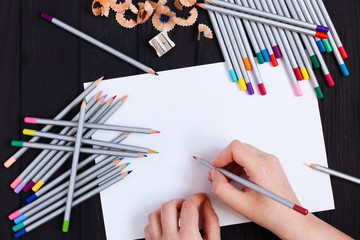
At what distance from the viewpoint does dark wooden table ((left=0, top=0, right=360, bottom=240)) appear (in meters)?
0.73

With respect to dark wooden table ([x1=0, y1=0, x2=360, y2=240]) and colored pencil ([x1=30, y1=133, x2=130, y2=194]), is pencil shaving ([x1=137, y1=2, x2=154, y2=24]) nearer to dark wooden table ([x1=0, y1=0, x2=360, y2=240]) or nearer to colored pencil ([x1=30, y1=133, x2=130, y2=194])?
dark wooden table ([x1=0, y1=0, x2=360, y2=240])

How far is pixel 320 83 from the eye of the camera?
0.74 meters

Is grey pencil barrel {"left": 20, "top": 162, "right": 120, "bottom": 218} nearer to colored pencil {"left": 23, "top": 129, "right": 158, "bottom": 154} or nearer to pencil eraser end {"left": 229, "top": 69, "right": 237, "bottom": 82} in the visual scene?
colored pencil {"left": 23, "top": 129, "right": 158, "bottom": 154}

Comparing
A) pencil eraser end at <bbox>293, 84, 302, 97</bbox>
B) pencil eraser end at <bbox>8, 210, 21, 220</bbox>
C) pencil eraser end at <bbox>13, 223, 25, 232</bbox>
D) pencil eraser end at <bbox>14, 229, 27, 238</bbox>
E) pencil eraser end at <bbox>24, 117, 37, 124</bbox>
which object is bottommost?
pencil eraser end at <bbox>14, 229, 27, 238</bbox>

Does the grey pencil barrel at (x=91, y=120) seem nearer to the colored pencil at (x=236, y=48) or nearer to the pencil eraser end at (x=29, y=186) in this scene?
the pencil eraser end at (x=29, y=186)

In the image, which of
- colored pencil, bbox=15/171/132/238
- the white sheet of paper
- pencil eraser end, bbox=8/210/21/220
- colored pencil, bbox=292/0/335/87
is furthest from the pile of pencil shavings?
pencil eraser end, bbox=8/210/21/220

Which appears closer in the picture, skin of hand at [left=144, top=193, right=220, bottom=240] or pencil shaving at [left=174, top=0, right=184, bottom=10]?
skin of hand at [left=144, top=193, right=220, bottom=240]

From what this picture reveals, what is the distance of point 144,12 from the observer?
0.73 metres

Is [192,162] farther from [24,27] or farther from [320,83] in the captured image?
[24,27]

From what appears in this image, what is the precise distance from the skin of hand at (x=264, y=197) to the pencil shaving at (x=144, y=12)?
31 centimetres

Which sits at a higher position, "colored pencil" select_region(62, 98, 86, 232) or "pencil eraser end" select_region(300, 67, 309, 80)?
"pencil eraser end" select_region(300, 67, 309, 80)

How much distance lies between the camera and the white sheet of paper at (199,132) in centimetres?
71

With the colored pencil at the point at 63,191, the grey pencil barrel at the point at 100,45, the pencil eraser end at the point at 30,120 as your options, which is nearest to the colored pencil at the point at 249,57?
the grey pencil barrel at the point at 100,45

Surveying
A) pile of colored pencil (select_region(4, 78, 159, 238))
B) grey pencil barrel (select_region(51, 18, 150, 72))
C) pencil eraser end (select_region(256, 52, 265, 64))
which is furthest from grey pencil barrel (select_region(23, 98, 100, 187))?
pencil eraser end (select_region(256, 52, 265, 64))
